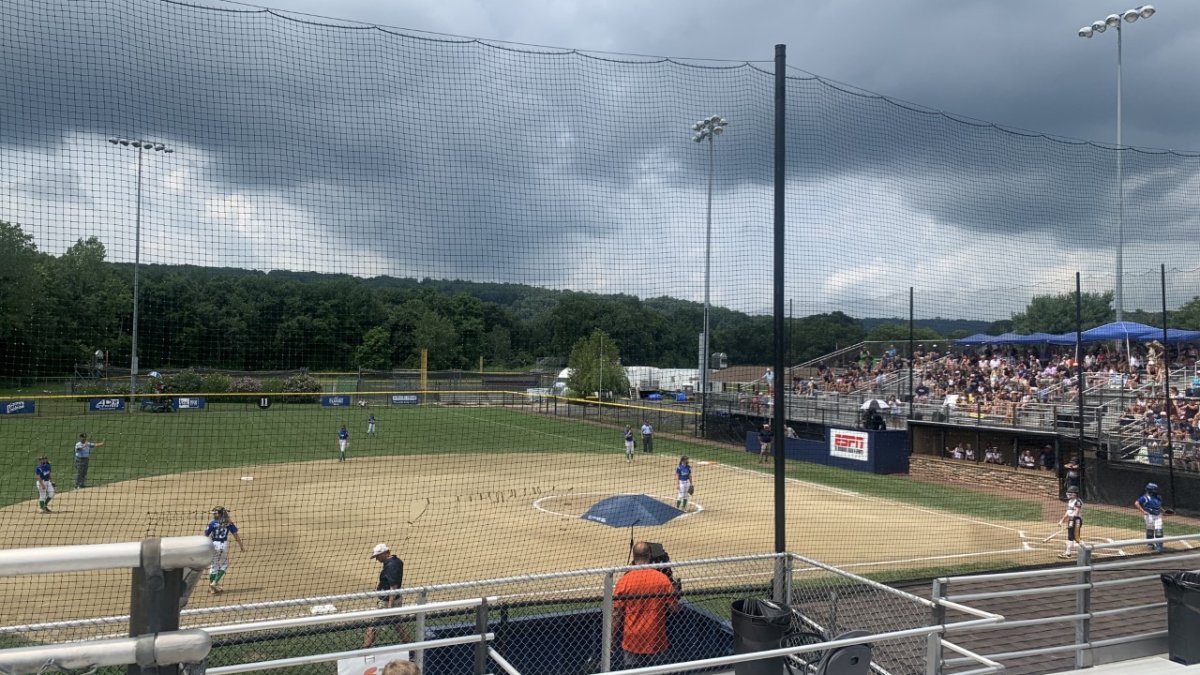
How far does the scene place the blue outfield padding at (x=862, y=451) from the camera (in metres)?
24.8

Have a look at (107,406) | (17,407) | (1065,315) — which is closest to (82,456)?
(107,406)

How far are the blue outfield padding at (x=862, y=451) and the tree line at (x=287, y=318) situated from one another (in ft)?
52.3

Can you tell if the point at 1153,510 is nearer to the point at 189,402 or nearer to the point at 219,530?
the point at 219,530

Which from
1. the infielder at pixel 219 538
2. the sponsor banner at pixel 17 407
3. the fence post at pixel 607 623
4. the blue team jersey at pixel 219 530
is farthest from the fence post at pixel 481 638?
the sponsor banner at pixel 17 407

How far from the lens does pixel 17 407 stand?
3069cm

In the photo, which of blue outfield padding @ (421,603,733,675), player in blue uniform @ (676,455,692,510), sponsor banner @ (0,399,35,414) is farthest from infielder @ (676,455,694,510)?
sponsor banner @ (0,399,35,414)

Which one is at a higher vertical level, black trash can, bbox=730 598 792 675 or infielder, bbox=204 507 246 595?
black trash can, bbox=730 598 792 675

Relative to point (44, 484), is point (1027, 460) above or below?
above

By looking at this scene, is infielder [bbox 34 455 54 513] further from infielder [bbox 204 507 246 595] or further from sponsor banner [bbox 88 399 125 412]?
infielder [bbox 204 507 246 595]

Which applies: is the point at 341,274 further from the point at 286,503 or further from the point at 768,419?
the point at 768,419

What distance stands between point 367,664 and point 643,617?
7.77 feet

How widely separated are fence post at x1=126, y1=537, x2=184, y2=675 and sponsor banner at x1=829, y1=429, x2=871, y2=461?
24986 millimetres

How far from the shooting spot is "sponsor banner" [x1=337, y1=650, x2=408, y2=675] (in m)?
6.23

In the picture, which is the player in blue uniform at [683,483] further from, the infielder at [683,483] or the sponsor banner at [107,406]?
the sponsor banner at [107,406]
